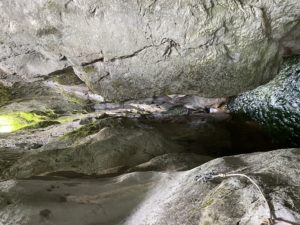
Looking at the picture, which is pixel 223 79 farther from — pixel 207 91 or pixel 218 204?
pixel 218 204

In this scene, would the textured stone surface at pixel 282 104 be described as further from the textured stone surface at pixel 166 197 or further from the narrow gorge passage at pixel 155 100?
the textured stone surface at pixel 166 197

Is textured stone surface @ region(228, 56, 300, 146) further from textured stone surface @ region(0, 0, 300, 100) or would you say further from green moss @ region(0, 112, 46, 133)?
green moss @ region(0, 112, 46, 133)

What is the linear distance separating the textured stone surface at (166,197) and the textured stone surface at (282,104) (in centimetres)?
363

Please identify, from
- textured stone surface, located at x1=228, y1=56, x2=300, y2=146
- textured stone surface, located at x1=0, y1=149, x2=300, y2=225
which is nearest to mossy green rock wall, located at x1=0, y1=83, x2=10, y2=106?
textured stone surface, located at x1=0, y1=149, x2=300, y2=225

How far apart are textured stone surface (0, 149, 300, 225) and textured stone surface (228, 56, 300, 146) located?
3631 millimetres

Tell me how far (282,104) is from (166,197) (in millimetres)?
4993

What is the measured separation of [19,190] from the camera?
3.64m

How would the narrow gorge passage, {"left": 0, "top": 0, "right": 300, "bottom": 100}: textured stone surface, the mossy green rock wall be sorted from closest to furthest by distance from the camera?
the narrow gorge passage, {"left": 0, "top": 0, "right": 300, "bottom": 100}: textured stone surface, the mossy green rock wall

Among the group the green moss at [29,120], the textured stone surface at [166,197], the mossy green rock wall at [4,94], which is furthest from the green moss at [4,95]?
the textured stone surface at [166,197]

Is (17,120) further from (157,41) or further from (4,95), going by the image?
(157,41)

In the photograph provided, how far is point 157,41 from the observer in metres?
5.35

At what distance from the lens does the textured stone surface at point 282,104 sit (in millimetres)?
7484

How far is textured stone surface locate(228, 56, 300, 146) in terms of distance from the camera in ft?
24.6

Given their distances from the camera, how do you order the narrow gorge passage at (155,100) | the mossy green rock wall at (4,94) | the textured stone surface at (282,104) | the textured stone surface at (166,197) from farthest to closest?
the mossy green rock wall at (4,94) < the textured stone surface at (282,104) < the narrow gorge passage at (155,100) < the textured stone surface at (166,197)
